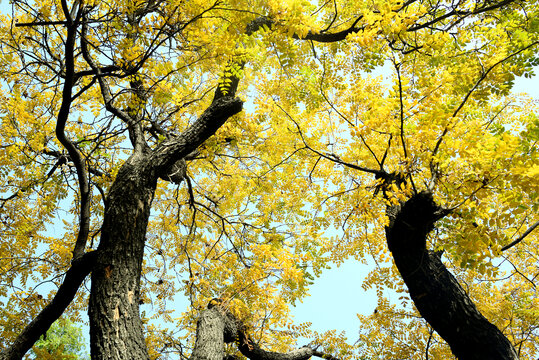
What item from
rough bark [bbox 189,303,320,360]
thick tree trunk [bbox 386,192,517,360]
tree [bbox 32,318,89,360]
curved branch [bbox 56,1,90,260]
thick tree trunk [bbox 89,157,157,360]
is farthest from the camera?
tree [bbox 32,318,89,360]

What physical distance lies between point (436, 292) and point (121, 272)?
3.10 metres

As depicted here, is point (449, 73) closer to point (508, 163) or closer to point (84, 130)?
point (508, 163)

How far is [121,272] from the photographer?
103 inches

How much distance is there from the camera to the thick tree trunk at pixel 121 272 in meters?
2.30

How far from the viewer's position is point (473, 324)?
3014mm

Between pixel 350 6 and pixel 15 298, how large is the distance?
7.25 metres

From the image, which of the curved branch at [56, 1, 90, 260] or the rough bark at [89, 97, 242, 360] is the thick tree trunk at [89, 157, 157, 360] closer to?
the rough bark at [89, 97, 242, 360]

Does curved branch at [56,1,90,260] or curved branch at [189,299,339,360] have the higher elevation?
curved branch at [56,1,90,260]

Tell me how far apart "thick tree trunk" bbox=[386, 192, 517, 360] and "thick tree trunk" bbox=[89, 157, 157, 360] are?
2622mm

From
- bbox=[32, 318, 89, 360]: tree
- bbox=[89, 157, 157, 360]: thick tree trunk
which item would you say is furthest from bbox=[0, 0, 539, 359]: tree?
bbox=[32, 318, 89, 360]: tree

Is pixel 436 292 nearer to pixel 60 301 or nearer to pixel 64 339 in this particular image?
pixel 60 301

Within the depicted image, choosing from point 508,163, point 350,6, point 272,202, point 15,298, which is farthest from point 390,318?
point 15,298

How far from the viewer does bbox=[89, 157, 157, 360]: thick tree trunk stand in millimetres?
2299

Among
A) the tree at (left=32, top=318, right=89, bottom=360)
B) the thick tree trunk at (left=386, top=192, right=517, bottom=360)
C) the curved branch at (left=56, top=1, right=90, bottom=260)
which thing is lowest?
the thick tree trunk at (left=386, top=192, right=517, bottom=360)
